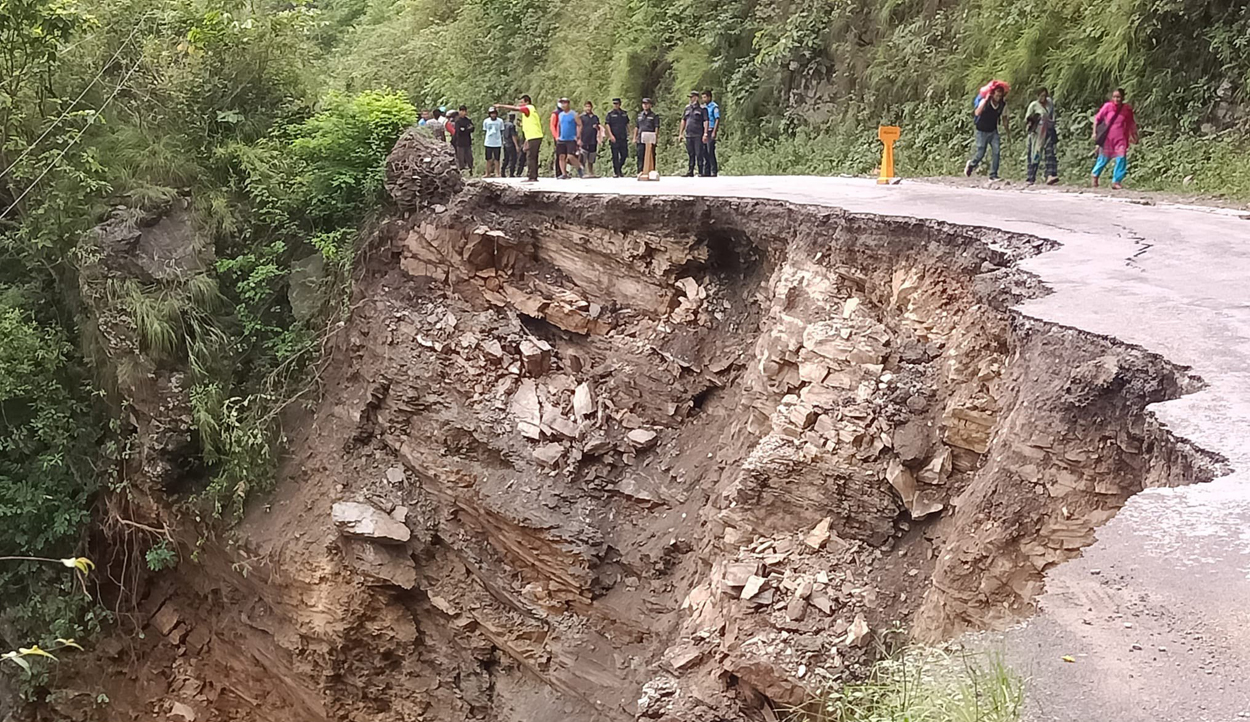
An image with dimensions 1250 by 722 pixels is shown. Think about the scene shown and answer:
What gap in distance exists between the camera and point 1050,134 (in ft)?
39.8

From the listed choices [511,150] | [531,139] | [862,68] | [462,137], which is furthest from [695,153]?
[862,68]

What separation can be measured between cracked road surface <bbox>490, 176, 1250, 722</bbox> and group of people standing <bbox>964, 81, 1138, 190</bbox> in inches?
221

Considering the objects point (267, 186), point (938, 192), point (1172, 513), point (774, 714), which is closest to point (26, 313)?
point (267, 186)

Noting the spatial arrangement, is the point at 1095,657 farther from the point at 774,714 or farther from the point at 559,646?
the point at 559,646

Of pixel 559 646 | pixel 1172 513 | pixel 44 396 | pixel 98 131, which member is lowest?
pixel 559 646

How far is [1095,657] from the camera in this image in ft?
7.87

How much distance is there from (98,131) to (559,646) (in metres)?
8.48

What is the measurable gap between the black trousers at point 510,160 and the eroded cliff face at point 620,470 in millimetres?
6948

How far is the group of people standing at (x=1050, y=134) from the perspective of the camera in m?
11.3

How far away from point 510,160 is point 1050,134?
9523 millimetres

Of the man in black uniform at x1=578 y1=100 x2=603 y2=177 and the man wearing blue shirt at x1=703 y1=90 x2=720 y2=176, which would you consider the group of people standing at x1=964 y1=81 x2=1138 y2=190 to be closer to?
the man wearing blue shirt at x1=703 y1=90 x2=720 y2=176

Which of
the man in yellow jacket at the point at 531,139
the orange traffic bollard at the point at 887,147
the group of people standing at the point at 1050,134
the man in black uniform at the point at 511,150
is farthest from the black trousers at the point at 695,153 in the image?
the group of people standing at the point at 1050,134

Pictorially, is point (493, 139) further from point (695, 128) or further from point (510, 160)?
point (695, 128)

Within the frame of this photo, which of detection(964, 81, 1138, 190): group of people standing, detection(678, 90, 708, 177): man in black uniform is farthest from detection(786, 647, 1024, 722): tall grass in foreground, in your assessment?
detection(678, 90, 708, 177): man in black uniform
